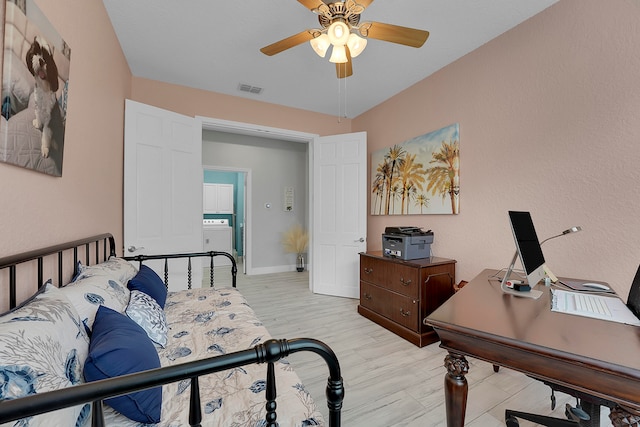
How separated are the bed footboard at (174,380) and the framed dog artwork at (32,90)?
92cm

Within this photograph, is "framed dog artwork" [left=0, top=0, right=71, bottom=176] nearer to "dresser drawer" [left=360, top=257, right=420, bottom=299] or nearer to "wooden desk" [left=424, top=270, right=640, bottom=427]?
"wooden desk" [left=424, top=270, right=640, bottom=427]

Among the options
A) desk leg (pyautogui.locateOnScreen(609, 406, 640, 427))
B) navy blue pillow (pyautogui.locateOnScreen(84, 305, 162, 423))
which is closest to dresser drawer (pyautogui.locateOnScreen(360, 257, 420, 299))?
desk leg (pyautogui.locateOnScreen(609, 406, 640, 427))

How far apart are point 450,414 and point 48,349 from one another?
1394mm

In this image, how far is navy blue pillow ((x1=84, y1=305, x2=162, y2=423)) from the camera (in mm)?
785

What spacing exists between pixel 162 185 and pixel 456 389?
2965 mm

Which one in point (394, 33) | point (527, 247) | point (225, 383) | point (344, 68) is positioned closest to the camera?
point (225, 383)

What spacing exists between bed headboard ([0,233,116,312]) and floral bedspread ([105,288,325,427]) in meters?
0.58

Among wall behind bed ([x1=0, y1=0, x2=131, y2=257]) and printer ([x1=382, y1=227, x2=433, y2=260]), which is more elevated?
wall behind bed ([x1=0, y1=0, x2=131, y2=257])

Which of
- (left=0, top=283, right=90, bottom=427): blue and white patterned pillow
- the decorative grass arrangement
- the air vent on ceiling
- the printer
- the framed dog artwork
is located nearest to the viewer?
(left=0, top=283, right=90, bottom=427): blue and white patterned pillow

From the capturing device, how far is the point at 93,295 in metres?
1.16

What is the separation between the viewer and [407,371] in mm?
2039

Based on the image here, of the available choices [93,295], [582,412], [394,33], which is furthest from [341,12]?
[582,412]

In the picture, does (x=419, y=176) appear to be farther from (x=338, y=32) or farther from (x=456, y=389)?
(x=456, y=389)

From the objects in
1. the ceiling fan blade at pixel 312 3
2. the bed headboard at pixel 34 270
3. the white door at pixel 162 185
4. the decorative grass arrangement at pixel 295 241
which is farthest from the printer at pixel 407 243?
the decorative grass arrangement at pixel 295 241
